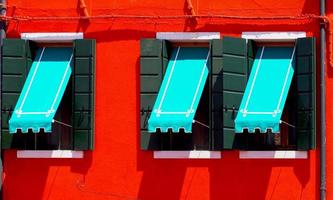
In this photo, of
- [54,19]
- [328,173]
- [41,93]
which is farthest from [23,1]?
[328,173]

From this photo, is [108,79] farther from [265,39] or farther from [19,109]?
[265,39]

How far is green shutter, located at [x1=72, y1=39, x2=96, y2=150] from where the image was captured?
13164 mm

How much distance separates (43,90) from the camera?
43.0 feet

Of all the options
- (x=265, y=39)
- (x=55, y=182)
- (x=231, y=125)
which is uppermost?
(x=265, y=39)

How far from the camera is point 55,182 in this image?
13.3 m

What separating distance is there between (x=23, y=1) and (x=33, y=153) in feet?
7.30

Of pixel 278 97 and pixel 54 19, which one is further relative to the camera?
pixel 54 19

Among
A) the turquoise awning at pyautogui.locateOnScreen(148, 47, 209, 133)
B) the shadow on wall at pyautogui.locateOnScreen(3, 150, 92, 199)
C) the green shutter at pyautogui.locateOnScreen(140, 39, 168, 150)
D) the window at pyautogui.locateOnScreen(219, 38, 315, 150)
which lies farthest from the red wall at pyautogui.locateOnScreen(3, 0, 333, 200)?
the turquoise awning at pyautogui.locateOnScreen(148, 47, 209, 133)

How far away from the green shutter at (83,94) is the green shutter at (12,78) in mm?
761

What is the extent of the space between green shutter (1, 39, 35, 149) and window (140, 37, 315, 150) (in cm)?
172

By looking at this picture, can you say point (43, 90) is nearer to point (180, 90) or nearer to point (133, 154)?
point (133, 154)

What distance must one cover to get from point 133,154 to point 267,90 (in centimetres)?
209

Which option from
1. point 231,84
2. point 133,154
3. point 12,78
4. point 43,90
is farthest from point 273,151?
point 12,78

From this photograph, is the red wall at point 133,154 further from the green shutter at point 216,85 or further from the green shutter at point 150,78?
the green shutter at point 216,85
